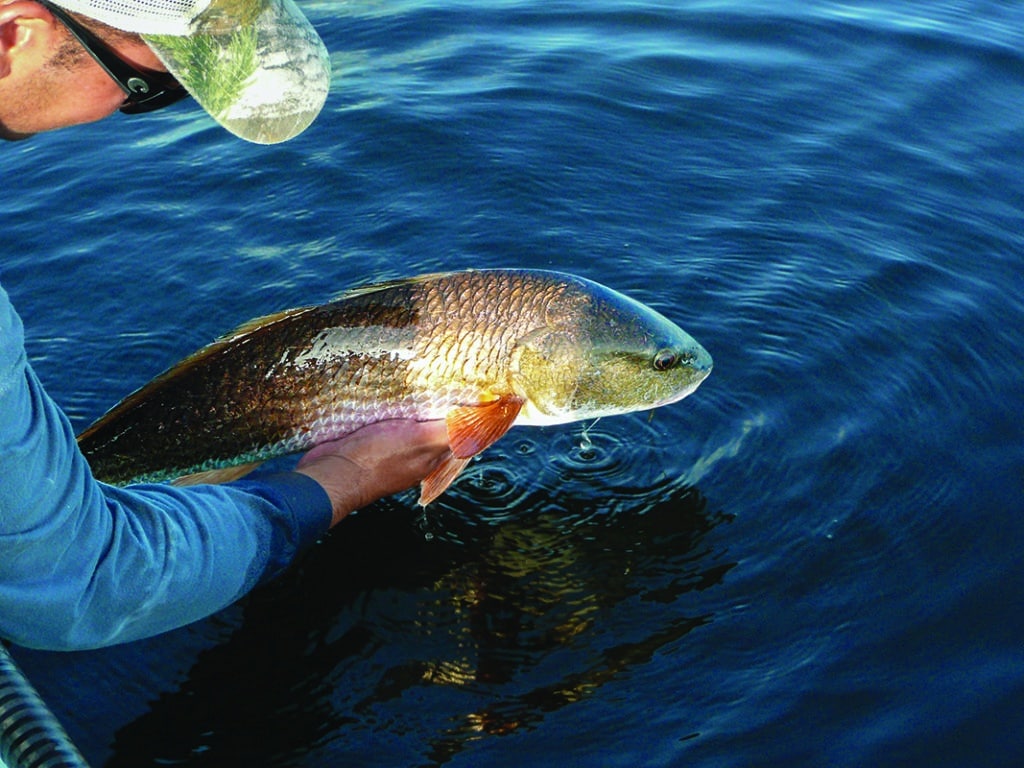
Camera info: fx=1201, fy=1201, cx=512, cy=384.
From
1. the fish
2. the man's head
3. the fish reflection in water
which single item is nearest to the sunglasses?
the man's head

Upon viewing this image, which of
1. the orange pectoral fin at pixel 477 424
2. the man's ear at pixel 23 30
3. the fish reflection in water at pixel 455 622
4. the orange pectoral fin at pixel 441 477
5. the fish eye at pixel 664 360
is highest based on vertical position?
the man's ear at pixel 23 30

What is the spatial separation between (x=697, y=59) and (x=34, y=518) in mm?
6639

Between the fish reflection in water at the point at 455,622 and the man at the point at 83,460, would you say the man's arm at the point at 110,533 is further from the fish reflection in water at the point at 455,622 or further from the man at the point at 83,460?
the fish reflection in water at the point at 455,622

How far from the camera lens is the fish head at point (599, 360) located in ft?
14.3

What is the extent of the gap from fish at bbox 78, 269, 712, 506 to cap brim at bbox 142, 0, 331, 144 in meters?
1.05

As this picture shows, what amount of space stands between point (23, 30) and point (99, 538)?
1149mm

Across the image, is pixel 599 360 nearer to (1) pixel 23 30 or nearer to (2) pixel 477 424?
(2) pixel 477 424

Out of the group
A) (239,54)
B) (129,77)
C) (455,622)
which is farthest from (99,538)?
(455,622)

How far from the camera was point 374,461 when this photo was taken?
404 cm

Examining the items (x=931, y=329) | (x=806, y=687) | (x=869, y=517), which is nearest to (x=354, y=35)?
(x=931, y=329)

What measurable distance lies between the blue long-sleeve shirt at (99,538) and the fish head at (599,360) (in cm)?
112

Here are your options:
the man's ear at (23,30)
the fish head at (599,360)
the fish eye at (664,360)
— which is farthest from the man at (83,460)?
the fish eye at (664,360)

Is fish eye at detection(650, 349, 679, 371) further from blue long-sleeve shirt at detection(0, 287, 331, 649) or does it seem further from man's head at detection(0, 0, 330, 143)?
man's head at detection(0, 0, 330, 143)

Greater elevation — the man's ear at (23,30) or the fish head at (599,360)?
the man's ear at (23,30)
